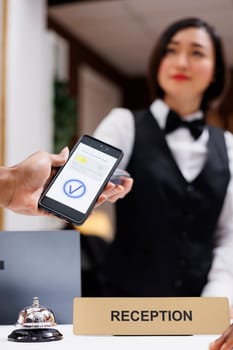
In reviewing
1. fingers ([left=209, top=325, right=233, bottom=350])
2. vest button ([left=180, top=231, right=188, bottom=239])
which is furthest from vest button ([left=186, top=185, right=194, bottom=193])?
fingers ([left=209, top=325, right=233, bottom=350])

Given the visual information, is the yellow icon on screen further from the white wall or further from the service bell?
the white wall

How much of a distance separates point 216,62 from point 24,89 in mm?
1672

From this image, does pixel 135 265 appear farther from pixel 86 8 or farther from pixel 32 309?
pixel 86 8

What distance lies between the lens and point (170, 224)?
1693mm

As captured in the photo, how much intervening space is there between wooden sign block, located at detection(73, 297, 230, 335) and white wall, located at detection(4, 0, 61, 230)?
2.21m

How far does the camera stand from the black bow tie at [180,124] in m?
1.78

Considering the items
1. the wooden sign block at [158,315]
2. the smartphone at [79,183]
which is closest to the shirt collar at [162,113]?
the smartphone at [79,183]

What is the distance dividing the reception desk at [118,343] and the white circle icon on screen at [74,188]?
9.4 inches

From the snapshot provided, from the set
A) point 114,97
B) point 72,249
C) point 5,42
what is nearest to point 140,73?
point 114,97

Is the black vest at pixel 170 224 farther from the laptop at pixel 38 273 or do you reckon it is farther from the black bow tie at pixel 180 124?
the laptop at pixel 38 273

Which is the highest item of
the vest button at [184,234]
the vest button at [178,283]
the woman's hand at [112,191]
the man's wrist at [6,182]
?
the man's wrist at [6,182]

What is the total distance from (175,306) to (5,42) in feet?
8.07

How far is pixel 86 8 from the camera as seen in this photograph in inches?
176

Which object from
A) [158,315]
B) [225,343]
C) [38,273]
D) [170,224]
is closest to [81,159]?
[38,273]
